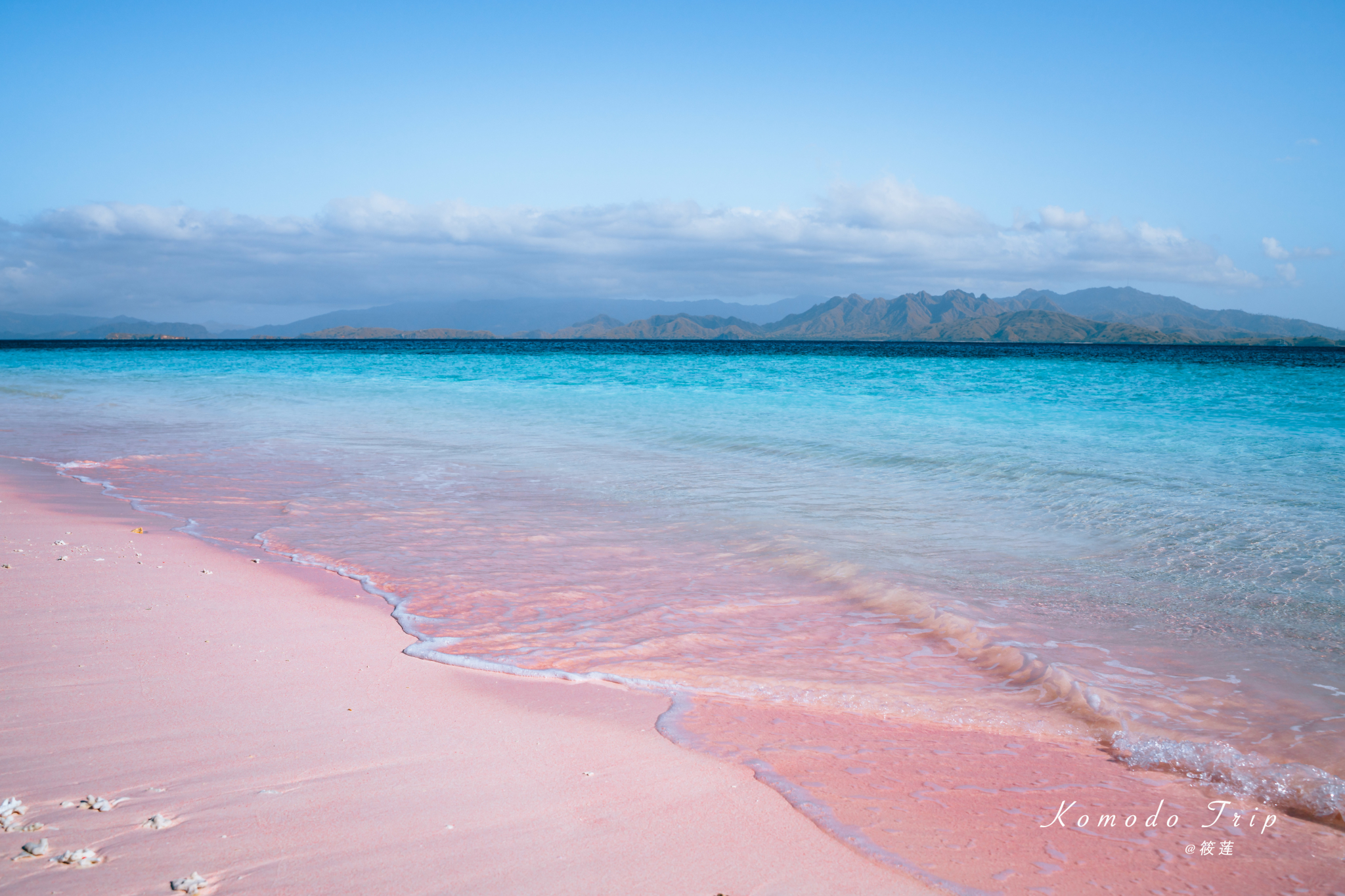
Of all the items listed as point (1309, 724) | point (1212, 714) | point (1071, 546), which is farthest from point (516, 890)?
point (1071, 546)

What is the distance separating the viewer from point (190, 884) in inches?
75.0

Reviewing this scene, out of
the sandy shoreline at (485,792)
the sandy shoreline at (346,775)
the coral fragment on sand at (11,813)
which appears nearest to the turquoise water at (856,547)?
the sandy shoreline at (485,792)

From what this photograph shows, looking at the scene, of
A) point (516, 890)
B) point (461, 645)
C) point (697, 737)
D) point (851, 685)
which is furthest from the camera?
point (461, 645)

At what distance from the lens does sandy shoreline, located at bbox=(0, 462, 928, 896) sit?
2061 mm

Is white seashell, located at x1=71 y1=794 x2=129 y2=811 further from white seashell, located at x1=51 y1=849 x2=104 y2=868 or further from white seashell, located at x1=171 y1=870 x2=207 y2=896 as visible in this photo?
white seashell, located at x1=171 y1=870 x2=207 y2=896

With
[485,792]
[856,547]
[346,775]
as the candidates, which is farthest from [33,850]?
[856,547]

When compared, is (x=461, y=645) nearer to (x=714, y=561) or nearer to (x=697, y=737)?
(x=697, y=737)

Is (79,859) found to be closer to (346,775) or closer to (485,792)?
(346,775)

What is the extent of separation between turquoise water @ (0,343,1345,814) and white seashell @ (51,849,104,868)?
180cm

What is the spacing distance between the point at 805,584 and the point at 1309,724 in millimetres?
2722

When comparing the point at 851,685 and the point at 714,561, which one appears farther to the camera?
the point at 714,561

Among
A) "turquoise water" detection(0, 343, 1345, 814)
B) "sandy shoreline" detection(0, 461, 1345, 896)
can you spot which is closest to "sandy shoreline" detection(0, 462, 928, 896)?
"sandy shoreline" detection(0, 461, 1345, 896)

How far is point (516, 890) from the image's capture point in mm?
2002

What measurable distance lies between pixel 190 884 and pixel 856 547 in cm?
501
